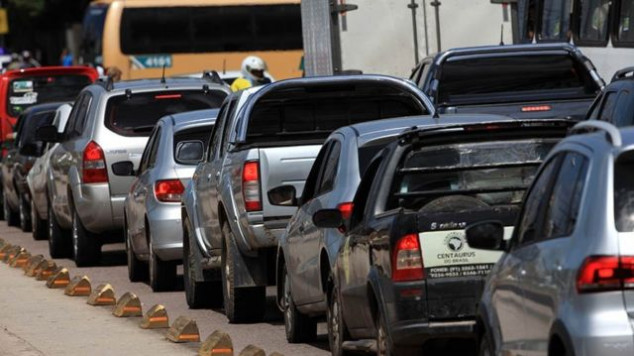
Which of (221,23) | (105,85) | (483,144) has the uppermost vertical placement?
(483,144)

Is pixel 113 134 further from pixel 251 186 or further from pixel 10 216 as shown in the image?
pixel 10 216

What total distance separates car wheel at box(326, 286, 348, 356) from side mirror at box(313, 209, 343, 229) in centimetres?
42

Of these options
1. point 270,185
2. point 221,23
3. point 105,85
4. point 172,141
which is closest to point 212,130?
point 172,141

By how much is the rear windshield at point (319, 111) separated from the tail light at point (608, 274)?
25.0 feet

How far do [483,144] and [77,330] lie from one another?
4.77 meters

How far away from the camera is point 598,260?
7.20 metres

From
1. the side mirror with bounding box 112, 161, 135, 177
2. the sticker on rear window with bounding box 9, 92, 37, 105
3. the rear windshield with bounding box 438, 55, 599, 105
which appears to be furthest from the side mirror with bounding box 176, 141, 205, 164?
the sticker on rear window with bounding box 9, 92, 37, 105

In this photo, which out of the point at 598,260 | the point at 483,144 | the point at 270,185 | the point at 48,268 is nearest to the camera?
the point at 598,260

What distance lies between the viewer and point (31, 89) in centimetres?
3269

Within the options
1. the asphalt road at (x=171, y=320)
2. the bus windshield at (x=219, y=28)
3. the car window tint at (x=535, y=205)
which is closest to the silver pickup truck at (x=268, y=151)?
the asphalt road at (x=171, y=320)

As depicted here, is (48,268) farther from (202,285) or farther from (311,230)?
(311,230)

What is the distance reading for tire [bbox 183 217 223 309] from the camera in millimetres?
16406

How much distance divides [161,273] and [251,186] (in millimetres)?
3951

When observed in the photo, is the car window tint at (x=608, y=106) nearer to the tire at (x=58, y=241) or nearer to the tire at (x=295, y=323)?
the tire at (x=295, y=323)
